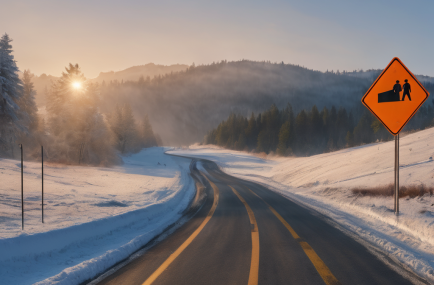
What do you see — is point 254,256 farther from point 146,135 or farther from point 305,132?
point 146,135

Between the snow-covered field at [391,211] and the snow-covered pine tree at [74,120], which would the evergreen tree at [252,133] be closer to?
the snow-covered pine tree at [74,120]

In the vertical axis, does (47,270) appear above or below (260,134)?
below

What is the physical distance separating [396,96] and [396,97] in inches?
1.2

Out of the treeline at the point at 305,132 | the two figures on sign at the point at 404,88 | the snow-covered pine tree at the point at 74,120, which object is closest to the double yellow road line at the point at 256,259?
the two figures on sign at the point at 404,88

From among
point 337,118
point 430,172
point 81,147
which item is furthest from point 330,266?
point 337,118

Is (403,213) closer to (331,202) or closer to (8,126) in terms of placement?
(331,202)

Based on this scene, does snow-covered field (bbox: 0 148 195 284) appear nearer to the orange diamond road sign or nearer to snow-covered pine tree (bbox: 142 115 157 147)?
the orange diamond road sign

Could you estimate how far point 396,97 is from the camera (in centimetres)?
765

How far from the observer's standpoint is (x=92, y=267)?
434 cm

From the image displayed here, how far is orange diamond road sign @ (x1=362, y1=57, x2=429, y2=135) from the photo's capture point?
7383 mm

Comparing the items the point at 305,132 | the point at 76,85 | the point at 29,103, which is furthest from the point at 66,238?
the point at 305,132

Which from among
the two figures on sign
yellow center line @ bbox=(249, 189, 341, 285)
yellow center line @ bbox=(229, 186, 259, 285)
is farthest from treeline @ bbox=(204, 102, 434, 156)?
yellow center line @ bbox=(249, 189, 341, 285)

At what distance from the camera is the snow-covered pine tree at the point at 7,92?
80.3 ft

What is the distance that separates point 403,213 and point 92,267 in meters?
8.20
